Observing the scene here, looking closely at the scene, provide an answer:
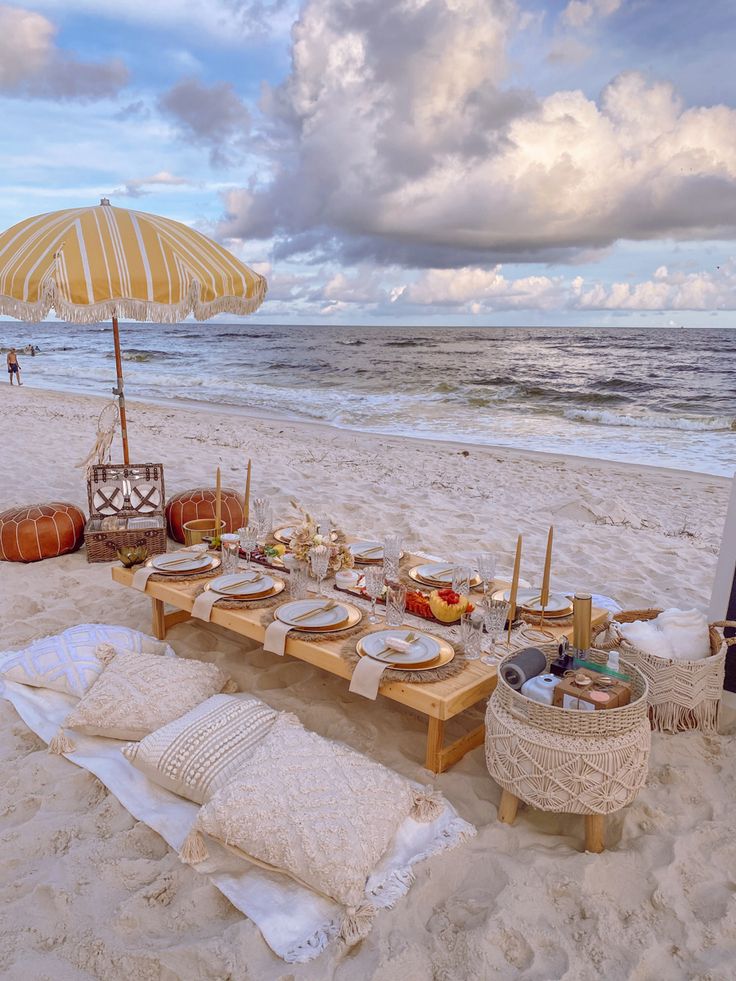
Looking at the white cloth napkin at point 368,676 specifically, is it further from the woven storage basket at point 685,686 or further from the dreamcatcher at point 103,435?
the dreamcatcher at point 103,435

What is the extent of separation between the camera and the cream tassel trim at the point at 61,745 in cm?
285

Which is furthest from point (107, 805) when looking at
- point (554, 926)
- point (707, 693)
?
point (707, 693)

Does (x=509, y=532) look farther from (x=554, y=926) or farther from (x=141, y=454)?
(x=141, y=454)

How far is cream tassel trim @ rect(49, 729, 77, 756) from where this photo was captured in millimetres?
2850

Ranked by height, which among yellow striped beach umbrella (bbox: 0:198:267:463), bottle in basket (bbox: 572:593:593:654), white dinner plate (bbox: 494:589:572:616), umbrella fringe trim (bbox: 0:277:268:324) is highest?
yellow striped beach umbrella (bbox: 0:198:267:463)

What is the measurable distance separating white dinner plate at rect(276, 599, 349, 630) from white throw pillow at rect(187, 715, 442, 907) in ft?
2.29

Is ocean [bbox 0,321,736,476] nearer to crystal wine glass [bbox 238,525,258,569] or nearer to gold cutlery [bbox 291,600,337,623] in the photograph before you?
crystal wine glass [bbox 238,525,258,569]

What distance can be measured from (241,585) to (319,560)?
442 millimetres

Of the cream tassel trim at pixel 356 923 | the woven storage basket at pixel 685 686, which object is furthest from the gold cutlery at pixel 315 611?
the woven storage basket at pixel 685 686

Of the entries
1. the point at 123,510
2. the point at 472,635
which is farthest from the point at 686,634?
the point at 123,510

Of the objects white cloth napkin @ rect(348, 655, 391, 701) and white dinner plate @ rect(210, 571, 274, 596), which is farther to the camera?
white dinner plate @ rect(210, 571, 274, 596)

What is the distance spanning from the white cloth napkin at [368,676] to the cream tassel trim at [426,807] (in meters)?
0.41

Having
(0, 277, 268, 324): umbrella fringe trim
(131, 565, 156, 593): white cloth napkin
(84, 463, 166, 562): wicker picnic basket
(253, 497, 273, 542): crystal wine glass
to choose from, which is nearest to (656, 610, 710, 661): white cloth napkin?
(253, 497, 273, 542): crystal wine glass

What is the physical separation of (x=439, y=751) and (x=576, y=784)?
69 centimetres
